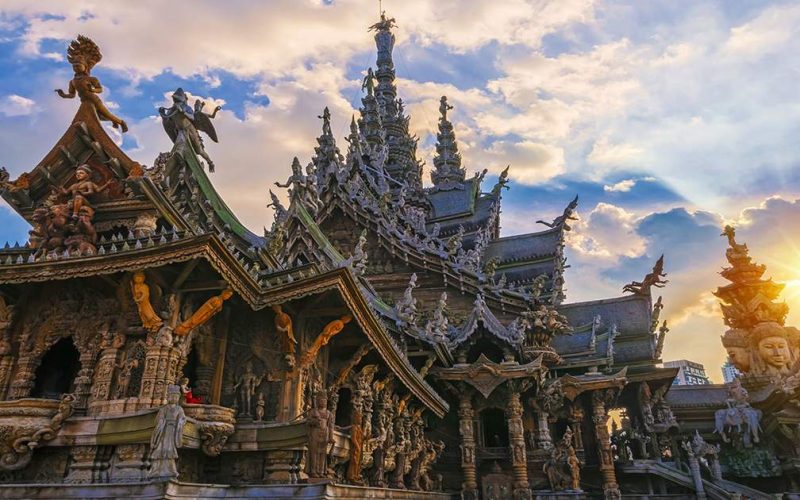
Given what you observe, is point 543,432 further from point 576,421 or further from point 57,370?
point 57,370

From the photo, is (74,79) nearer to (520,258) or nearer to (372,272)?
(372,272)

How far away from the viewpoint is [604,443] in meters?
16.1

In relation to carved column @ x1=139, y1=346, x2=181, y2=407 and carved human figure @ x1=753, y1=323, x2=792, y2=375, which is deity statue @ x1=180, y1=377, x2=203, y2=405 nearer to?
carved column @ x1=139, y1=346, x2=181, y2=407

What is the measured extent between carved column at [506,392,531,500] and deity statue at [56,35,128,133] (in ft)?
39.9

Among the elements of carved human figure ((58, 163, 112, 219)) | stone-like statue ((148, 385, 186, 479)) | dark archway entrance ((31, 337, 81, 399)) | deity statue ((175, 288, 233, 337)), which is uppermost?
carved human figure ((58, 163, 112, 219))

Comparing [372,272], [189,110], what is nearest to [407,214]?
[372,272]

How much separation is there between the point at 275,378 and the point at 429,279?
458 inches

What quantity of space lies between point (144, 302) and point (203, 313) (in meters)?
0.77

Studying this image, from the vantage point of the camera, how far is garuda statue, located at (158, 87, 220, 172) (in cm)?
1161

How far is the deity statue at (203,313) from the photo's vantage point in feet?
26.1

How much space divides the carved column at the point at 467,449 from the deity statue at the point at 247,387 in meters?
8.17

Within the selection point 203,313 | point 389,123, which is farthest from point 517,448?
point 389,123

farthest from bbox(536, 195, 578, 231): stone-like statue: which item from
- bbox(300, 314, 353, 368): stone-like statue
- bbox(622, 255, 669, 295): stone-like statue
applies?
bbox(300, 314, 353, 368): stone-like statue

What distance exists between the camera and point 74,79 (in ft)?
32.0
